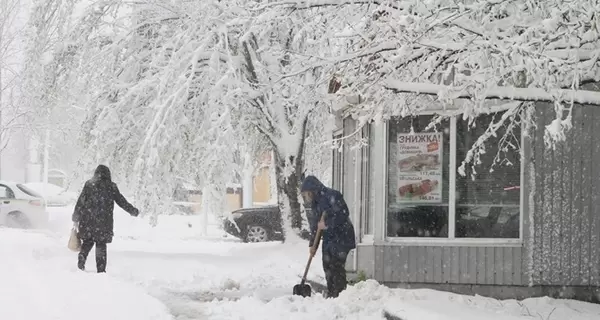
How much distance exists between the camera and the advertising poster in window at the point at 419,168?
9875mm

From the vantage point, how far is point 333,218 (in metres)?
9.17

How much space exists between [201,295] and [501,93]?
5.81m

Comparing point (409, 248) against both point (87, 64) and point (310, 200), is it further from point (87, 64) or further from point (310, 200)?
point (87, 64)

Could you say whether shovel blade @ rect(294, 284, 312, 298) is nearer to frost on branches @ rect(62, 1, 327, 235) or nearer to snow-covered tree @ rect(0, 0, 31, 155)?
frost on branches @ rect(62, 1, 327, 235)

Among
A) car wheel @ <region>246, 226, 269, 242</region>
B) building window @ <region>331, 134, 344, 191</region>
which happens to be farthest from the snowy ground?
car wheel @ <region>246, 226, 269, 242</region>

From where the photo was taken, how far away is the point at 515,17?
6301 mm

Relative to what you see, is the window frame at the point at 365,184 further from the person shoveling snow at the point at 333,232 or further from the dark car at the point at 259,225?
the dark car at the point at 259,225

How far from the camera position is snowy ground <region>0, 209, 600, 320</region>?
25.9 ft

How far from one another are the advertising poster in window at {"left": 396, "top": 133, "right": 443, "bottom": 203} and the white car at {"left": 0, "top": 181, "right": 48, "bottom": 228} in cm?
1464

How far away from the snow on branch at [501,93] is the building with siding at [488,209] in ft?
7.07

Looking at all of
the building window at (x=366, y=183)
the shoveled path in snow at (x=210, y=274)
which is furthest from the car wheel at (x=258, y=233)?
the building window at (x=366, y=183)

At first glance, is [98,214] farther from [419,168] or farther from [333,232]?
[419,168]

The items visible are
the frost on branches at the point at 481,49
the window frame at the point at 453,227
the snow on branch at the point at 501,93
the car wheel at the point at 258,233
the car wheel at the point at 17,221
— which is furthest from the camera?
the car wheel at the point at 17,221

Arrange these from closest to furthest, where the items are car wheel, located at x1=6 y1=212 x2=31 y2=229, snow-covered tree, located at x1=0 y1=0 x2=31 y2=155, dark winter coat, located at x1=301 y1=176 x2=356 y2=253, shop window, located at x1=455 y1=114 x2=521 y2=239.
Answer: dark winter coat, located at x1=301 y1=176 x2=356 y2=253 < shop window, located at x1=455 y1=114 x2=521 y2=239 < car wheel, located at x1=6 y1=212 x2=31 y2=229 < snow-covered tree, located at x1=0 y1=0 x2=31 y2=155
